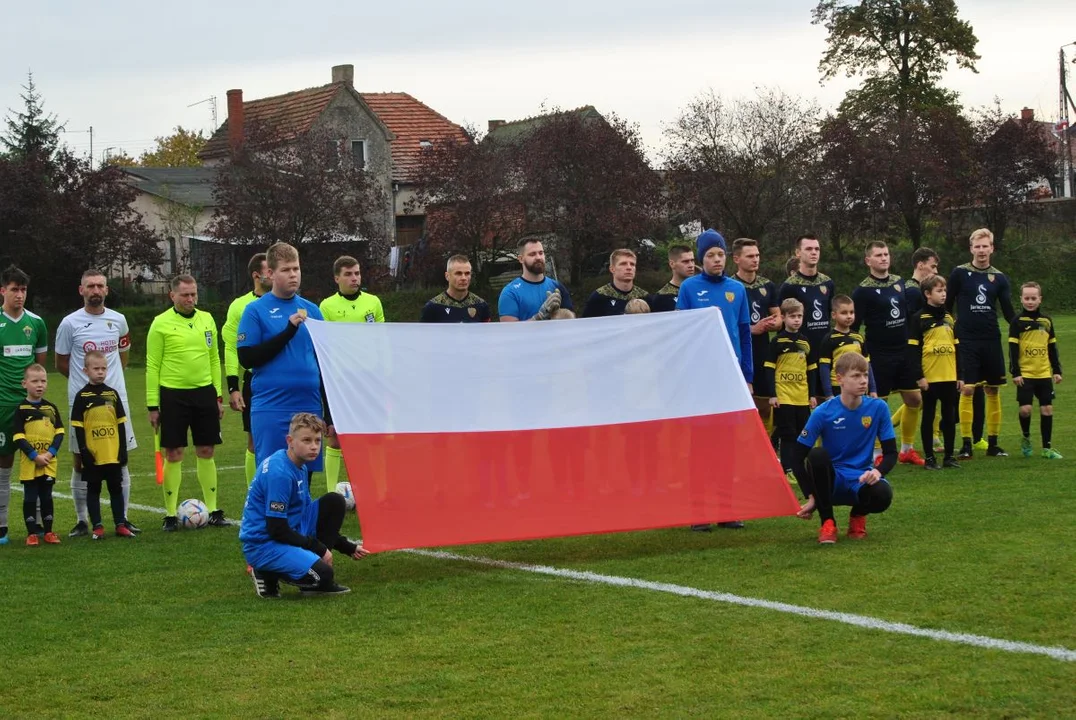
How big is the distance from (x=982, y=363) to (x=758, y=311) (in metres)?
2.83

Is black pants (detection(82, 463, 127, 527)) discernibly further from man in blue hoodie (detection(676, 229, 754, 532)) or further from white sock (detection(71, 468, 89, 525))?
man in blue hoodie (detection(676, 229, 754, 532))

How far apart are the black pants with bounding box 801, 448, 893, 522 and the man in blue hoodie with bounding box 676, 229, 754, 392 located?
5.46 feet

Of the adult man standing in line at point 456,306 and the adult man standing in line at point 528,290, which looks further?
the adult man standing in line at point 456,306

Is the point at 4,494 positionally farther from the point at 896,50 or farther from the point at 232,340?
the point at 896,50

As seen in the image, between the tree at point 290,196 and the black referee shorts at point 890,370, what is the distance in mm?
34359

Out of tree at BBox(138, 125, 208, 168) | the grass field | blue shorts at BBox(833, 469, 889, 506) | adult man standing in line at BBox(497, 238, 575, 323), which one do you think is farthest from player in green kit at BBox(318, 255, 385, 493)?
tree at BBox(138, 125, 208, 168)

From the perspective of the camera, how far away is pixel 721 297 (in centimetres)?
1013

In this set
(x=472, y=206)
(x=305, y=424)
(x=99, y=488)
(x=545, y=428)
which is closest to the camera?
(x=305, y=424)

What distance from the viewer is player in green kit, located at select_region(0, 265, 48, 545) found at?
34.4 feet

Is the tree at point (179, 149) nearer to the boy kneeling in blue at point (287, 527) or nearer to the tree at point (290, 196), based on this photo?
the tree at point (290, 196)

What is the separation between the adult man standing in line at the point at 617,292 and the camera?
10383 millimetres

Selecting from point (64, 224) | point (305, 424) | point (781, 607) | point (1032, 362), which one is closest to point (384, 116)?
point (64, 224)

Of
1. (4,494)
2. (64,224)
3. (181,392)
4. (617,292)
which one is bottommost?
(4,494)

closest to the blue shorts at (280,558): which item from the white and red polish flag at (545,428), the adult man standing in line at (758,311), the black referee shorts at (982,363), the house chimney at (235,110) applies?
the white and red polish flag at (545,428)
